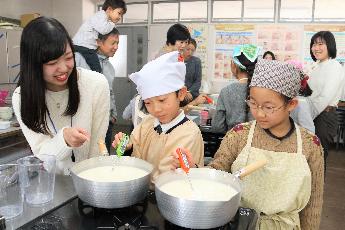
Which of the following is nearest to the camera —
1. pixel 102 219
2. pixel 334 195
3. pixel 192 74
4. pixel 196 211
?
pixel 196 211

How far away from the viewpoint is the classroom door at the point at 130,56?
6.45 m

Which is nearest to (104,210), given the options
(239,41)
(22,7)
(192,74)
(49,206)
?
(49,206)

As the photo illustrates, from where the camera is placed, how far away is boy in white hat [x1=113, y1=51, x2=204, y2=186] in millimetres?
1207

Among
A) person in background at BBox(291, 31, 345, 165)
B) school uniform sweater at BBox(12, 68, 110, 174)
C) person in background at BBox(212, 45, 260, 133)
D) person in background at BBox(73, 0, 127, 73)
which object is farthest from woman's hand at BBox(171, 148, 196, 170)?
person in background at BBox(291, 31, 345, 165)

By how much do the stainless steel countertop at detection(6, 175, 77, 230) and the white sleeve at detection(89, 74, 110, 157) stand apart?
37 centimetres

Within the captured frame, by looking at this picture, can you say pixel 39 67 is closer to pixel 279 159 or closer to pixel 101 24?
pixel 279 159

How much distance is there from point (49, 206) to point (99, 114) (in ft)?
2.11

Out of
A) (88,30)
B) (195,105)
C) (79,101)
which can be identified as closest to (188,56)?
(195,105)

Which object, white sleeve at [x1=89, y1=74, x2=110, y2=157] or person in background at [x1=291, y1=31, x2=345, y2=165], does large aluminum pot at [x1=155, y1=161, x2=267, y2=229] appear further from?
person in background at [x1=291, y1=31, x2=345, y2=165]

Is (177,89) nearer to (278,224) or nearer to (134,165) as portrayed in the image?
(134,165)

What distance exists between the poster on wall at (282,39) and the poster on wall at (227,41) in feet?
0.58

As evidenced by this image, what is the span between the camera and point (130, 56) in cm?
655

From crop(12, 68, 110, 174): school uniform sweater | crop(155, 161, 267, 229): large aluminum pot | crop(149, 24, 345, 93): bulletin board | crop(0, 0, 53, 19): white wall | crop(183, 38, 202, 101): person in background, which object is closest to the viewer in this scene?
crop(155, 161, 267, 229): large aluminum pot

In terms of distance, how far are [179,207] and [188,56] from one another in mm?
2818
